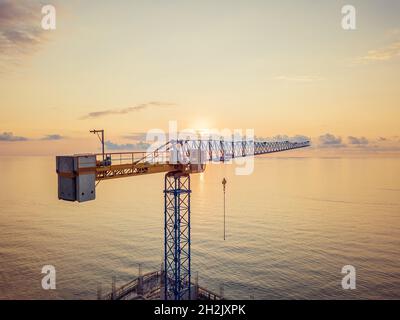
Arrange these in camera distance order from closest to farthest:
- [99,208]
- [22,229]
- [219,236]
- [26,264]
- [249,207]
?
[26,264]
[219,236]
[22,229]
[249,207]
[99,208]

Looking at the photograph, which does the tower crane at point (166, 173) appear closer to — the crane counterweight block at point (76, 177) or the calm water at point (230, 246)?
the crane counterweight block at point (76, 177)

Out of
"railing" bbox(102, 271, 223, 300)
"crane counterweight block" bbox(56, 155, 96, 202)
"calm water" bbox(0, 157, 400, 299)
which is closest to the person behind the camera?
"crane counterweight block" bbox(56, 155, 96, 202)

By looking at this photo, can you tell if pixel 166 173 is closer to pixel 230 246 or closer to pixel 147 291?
pixel 147 291

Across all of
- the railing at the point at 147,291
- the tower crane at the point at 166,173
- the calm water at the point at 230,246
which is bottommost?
the calm water at the point at 230,246

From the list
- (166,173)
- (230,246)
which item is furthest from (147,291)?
(230,246)

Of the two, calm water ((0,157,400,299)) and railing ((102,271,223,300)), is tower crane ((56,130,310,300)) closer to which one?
railing ((102,271,223,300))

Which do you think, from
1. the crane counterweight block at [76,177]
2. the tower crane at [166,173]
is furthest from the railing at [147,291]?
the crane counterweight block at [76,177]

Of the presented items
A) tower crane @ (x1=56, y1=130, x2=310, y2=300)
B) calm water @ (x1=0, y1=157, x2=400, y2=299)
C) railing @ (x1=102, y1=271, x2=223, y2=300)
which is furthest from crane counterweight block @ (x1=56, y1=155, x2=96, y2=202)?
calm water @ (x1=0, y1=157, x2=400, y2=299)

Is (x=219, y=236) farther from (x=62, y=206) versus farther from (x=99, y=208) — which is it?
(x=62, y=206)

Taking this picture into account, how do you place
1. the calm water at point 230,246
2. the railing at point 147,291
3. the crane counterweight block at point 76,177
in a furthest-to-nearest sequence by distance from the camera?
the calm water at point 230,246 → the railing at point 147,291 → the crane counterweight block at point 76,177
